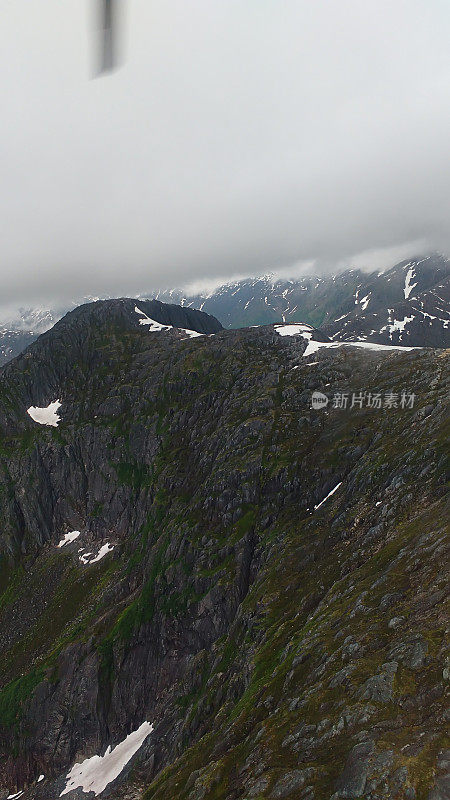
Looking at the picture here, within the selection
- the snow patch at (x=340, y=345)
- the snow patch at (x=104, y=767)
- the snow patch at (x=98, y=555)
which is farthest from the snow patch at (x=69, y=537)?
the snow patch at (x=340, y=345)

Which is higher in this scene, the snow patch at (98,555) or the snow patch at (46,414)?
the snow patch at (46,414)

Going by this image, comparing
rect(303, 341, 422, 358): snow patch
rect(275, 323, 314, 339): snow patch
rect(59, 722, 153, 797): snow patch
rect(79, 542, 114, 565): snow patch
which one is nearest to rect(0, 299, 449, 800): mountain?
rect(59, 722, 153, 797): snow patch

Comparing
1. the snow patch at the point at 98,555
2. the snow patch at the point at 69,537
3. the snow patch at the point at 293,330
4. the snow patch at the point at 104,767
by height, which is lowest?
the snow patch at the point at 104,767

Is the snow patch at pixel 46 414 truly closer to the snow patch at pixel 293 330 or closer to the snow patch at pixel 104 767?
the snow patch at pixel 293 330

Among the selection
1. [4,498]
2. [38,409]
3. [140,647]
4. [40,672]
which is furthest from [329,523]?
[38,409]

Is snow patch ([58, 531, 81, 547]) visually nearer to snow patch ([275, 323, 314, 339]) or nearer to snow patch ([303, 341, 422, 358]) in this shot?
Result: snow patch ([303, 341, 422, 358])

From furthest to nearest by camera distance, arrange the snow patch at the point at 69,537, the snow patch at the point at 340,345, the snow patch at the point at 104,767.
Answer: the snow patch at the point at 69,537
the snow patch at the point at 340,345
the snow patch at the point at 104,767
